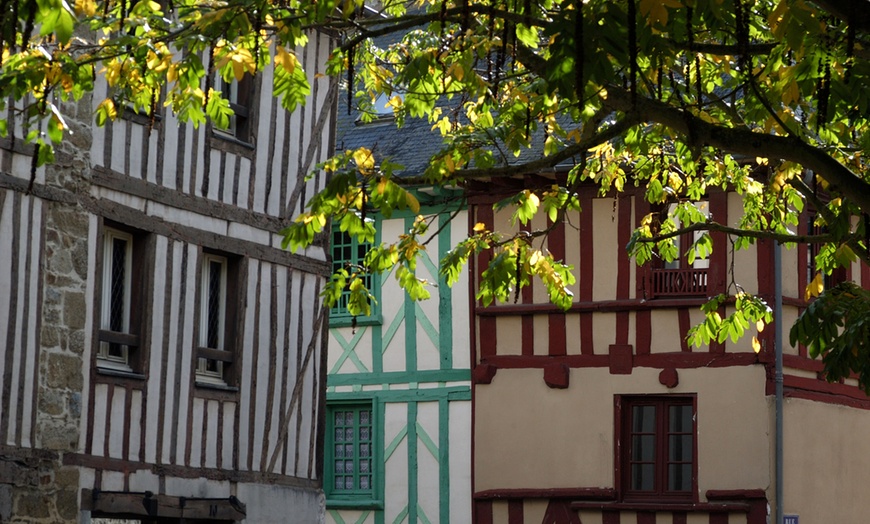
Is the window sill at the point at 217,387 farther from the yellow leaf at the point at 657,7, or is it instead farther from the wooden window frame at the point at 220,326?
the yellow leaf at the point at 657,7

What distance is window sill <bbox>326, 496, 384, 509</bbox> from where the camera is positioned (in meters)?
20.7

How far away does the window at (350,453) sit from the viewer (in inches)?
828

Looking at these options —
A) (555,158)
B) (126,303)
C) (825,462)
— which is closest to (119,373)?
(126,303)

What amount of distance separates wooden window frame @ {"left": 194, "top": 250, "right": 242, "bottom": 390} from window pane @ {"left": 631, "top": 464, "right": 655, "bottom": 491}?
645 cm

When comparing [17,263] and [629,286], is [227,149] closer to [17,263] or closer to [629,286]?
[17,263]

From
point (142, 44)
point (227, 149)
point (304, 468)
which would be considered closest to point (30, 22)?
point (142, 44)

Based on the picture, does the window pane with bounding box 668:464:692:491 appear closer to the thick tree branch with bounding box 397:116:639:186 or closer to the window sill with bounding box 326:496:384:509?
the window sill with bounding box 326:496:384:509

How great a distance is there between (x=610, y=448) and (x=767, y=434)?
195 cm

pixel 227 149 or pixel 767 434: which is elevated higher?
pixel 227 149

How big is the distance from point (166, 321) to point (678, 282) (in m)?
7.48

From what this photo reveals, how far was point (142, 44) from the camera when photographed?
860 centimetres

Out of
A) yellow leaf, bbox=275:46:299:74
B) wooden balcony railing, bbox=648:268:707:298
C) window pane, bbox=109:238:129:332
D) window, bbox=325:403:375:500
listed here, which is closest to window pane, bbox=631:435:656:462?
wooden balcony railing, bbox=648:268:707:298

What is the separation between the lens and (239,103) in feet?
50.2

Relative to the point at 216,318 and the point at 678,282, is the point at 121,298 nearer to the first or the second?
the point at 216,318
